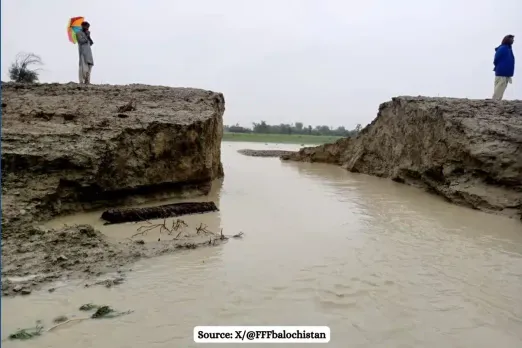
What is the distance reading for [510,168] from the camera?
736 cm

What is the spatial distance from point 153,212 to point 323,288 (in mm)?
3168

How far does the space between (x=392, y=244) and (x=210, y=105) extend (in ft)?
17.2

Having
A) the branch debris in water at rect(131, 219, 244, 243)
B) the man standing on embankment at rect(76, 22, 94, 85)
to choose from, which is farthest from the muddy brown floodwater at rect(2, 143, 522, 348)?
the man standing on embankment at rect(76, 22, 94, 85)

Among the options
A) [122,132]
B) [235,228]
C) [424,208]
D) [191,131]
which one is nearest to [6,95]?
[122,132]

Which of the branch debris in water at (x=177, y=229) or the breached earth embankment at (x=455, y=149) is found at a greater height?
the breached earth embankment at (x=455, y=149)

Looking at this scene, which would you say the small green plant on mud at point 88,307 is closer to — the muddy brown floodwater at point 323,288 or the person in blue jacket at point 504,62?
the muddy brown floodwater at point 323,288

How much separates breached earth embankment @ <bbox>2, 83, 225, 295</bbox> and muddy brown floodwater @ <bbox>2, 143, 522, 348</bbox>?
1.31 ft

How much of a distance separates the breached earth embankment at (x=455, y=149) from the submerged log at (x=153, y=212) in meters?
5.09

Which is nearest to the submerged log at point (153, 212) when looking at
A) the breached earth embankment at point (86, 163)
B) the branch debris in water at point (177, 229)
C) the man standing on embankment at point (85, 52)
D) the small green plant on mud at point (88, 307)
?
the branch debris in water at point (177, 229)

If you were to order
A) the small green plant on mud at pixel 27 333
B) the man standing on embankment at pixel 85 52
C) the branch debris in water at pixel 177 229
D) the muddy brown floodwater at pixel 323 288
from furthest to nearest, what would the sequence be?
1. the man standing on embankment at pixel 85 52
2. the branch debris in water at pixel 177 229
3. the muddy brown floodwater at pixel 323 288
4. the small green plant on mud at pixel 27 333

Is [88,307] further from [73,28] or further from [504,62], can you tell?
[504,62]

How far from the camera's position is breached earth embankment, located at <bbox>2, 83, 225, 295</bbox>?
4.05 m

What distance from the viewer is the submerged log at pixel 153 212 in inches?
217

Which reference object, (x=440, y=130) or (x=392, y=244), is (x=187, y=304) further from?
(x=440, y=130)
